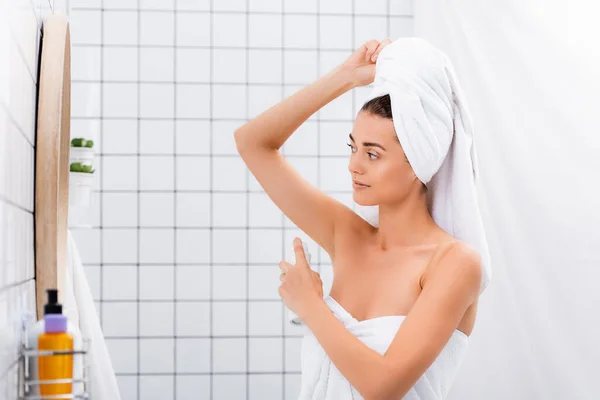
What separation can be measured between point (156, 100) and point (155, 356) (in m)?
0.86

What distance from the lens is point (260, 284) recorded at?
2.60 metres

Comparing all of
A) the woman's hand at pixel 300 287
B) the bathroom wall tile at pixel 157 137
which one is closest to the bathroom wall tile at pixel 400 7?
the bathroom wall tile at pixel 157 137

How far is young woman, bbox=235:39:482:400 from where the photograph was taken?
4.16ft

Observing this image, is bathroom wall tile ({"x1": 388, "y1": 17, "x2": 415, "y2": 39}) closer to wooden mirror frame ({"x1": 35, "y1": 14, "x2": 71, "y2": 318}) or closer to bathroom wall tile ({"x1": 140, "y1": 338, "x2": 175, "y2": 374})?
bathroom wall tile ({"x1": 140, "y1": 338, "x2": 175, "y2": 374})

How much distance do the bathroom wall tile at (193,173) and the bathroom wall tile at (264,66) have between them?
0.33 meters

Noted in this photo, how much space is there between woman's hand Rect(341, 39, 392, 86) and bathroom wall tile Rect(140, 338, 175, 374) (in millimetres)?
1431

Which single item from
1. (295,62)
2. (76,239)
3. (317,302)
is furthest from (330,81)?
(76,239)

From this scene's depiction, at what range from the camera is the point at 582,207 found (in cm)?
175

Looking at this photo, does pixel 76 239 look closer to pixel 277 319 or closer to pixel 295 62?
pixel 277 319

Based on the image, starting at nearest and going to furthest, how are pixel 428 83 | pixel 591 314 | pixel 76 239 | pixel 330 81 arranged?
pixel 428 83, pixel 330 81, pixel 591 314, pixel 76 239

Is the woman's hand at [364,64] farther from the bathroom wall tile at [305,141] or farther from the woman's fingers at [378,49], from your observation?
the bathroom wall tile at [305,141]

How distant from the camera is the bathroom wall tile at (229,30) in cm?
260

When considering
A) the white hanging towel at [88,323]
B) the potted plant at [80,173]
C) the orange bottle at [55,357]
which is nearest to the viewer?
the orange bottle at [55,357]

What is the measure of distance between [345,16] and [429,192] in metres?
1.36
